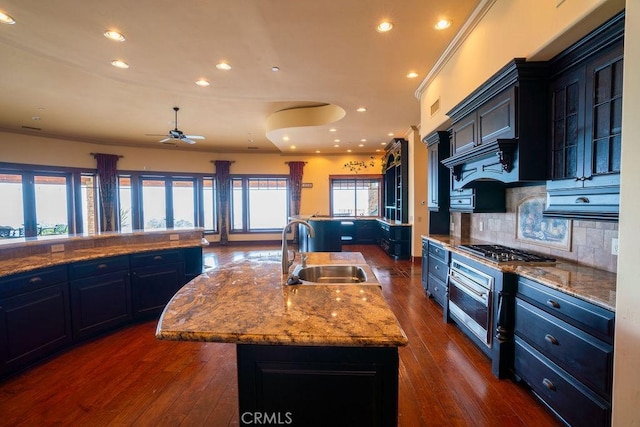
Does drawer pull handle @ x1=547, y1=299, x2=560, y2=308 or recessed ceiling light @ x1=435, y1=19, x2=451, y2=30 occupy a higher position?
recessed ceiling light @ x1=435, y1=19, x2=451, y2=30

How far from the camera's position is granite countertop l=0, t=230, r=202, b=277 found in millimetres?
2598

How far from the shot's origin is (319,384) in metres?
1.23

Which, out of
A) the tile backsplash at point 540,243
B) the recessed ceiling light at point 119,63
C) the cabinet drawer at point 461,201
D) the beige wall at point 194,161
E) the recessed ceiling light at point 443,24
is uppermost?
the recessed ceiling light at point 119,63

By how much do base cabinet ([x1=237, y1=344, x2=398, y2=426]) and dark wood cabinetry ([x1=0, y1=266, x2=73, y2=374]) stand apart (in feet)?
8.10

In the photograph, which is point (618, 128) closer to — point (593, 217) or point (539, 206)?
point (593, 217)

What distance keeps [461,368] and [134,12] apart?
4.30 meters

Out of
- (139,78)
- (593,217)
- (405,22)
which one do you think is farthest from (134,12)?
(593,217)

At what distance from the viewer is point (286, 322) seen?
123 centimetres

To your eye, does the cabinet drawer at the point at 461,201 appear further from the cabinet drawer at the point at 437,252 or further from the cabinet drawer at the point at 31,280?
the cabinet drawer at the point at 31,280

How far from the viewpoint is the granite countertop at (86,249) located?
2598 mm

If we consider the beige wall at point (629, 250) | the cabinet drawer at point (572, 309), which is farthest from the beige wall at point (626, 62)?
the cabinet drawer at point (572, 309)

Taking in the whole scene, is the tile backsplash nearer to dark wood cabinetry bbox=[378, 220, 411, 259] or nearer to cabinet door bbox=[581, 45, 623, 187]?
cabinet door bbox=[581, 45, 623, 187]

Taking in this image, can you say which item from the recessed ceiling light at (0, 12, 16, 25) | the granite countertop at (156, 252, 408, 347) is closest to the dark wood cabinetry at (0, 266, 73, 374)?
the granite countertop at (156, 252, 408, 347)

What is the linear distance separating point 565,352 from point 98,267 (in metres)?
4.09
